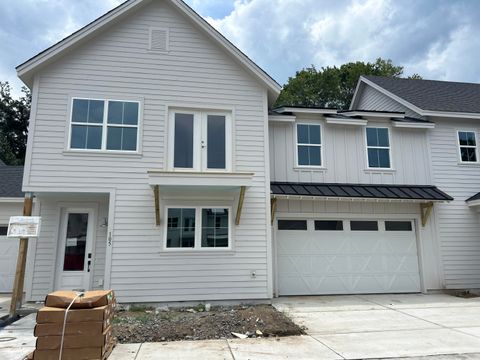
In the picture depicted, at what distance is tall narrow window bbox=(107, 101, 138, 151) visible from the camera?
8.70 meters

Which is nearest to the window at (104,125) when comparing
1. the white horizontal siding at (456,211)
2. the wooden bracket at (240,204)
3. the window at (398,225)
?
the wooden bracket at (240,204)

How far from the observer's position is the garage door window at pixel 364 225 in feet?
34.8

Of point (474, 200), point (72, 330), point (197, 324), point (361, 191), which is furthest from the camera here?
point (474, 200)

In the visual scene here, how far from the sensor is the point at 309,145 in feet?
35.1

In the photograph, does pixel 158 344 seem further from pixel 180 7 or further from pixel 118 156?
pixel 180 7

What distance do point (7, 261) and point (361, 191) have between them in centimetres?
1138

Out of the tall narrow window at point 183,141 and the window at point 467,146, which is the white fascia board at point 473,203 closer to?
the window at point 467,146

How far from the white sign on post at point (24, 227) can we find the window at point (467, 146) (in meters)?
12.8

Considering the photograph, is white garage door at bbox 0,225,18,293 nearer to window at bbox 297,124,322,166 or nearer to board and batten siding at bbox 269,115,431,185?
board and batten siding at bbox 269,115,431,185

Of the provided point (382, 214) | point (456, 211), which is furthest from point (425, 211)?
point (382, 214)

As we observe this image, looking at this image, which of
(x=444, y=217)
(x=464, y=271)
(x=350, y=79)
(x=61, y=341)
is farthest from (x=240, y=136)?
(x=350, y=79)

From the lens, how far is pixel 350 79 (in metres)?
27.7

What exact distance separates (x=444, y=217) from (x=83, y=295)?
10.7 m

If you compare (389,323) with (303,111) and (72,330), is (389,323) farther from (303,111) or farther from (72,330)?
(303,111)
